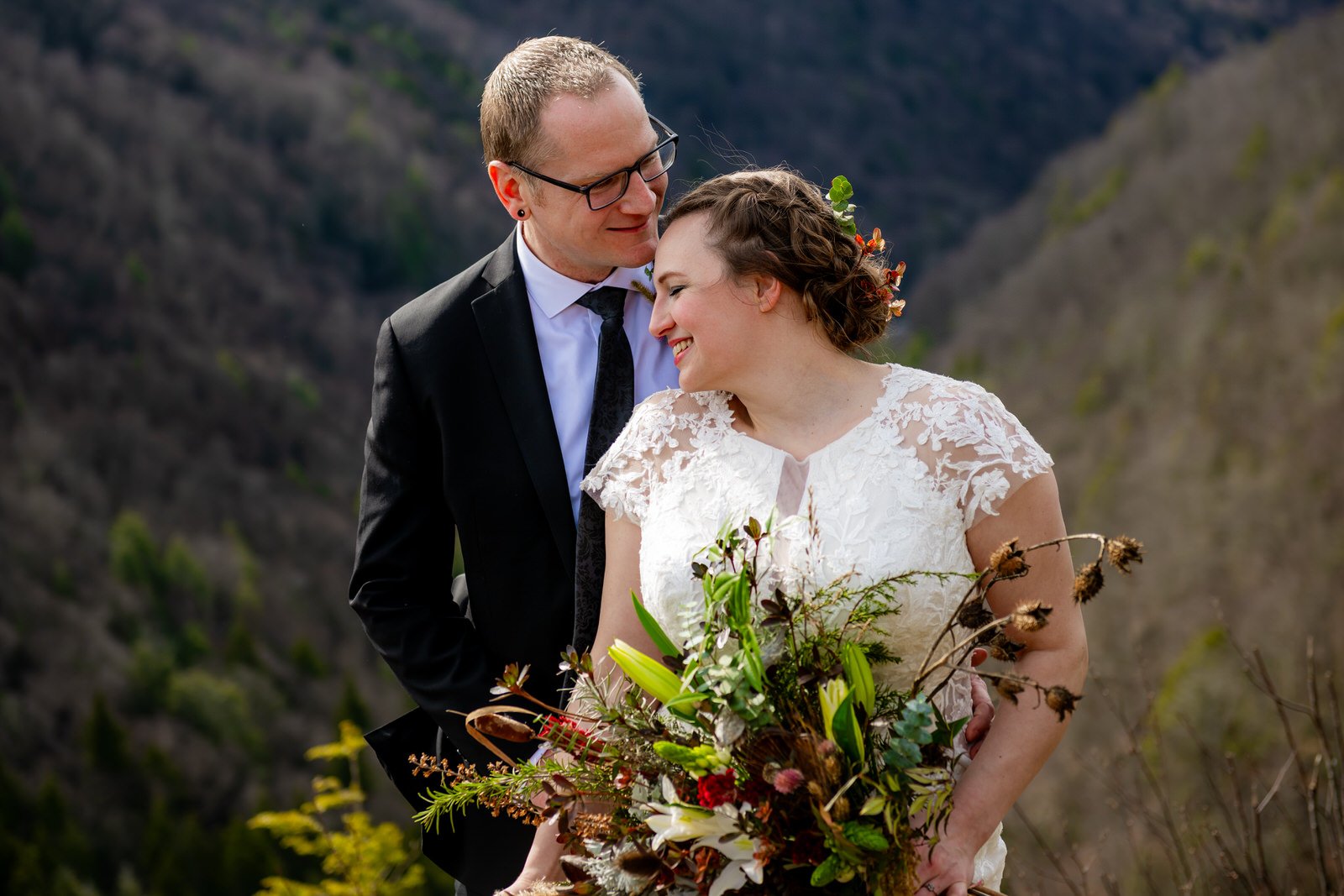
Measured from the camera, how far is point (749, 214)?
270 cm

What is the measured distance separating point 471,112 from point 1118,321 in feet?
A: 89.2

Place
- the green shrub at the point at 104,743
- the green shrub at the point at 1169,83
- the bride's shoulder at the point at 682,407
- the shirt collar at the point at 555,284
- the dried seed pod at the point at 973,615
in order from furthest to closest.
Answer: the green shrub at the point at 1169,83 < the green shrub at the point at 104,743 < the shirt collar at the point at 555,284 < the bride's shoulder at the point at 682,407 < the dried seed pod at the point at 973,615

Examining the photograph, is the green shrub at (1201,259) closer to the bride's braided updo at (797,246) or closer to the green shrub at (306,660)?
the green shrub at (306,660)

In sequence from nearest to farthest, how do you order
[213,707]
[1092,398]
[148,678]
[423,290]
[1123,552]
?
[1123,552] < [148,678] < [213,707] < [1092,398] < [423,290]

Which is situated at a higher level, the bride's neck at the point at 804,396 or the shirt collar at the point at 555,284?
the shirt collar at the point at 555,284

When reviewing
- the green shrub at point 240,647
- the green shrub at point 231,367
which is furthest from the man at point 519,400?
the green shrub at point 231,367

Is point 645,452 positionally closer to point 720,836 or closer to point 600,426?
point 600,426

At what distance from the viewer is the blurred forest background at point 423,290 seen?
23.7 meters

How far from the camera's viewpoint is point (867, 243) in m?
2.81

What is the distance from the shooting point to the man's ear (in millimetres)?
3219

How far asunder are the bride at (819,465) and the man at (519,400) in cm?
32

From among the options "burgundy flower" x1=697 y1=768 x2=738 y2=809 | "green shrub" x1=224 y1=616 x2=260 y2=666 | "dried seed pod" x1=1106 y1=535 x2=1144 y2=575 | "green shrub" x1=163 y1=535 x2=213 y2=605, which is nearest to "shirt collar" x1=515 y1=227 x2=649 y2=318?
"burgundy flower" x1=697 y1=768 x2=738 y2=809

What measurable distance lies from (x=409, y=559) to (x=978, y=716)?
53.2 inches

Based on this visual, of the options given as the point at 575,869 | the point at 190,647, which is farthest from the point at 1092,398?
the point at 575,869
